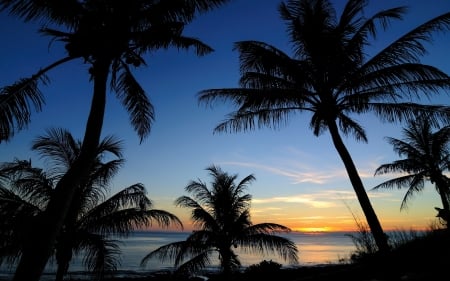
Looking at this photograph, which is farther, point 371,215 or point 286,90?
point 286,90

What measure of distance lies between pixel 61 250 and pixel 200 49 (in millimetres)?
6910

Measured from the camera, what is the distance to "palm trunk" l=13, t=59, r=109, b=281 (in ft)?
13.9

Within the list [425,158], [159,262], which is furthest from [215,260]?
[425,158]

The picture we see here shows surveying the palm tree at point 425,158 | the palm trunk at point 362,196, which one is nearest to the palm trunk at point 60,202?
the palm trunk at point 362,196

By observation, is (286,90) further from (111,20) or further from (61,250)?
(61,250)

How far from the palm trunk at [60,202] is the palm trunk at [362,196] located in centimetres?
611

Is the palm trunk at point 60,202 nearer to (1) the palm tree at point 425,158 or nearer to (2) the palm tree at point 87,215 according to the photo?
(2) the palm tree at point 87,215

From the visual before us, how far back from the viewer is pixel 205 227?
40.1 feet

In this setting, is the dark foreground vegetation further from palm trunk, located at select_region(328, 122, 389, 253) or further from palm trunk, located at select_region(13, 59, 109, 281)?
palm trunk, located at select_region(328, 122, 389, 253)

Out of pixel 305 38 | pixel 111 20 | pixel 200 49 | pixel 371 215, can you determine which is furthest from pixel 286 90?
pixel 111 20

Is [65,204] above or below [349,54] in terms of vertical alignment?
below

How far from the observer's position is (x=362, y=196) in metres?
7.98

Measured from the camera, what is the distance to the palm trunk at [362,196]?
760 centimetres

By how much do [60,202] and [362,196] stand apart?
6780mm
